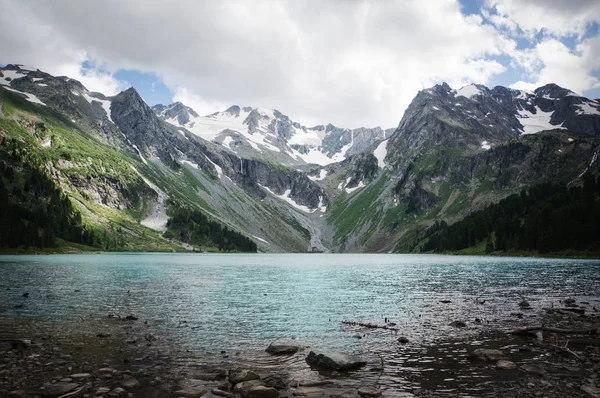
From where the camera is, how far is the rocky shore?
17500 millimetres

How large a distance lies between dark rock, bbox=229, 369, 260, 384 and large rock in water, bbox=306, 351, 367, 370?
427 centimetres

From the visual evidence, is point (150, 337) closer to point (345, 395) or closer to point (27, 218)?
point (345, 395)

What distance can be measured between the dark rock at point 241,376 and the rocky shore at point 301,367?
53 millimetres

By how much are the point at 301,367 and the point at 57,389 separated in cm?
1221

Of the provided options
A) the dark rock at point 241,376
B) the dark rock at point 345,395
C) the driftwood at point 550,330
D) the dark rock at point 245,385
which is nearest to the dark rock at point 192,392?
the dark rock at point 245,385

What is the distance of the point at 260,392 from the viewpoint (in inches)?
671

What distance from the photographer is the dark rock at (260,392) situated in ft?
55.6

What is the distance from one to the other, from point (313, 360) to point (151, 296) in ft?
115

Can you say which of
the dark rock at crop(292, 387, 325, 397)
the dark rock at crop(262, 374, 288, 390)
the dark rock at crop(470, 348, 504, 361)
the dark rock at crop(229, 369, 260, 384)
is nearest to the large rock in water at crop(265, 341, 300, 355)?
the dark rock at crop(229, 369, 260, 384)

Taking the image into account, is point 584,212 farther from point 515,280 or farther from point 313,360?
point 313,360

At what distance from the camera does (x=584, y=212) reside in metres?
124

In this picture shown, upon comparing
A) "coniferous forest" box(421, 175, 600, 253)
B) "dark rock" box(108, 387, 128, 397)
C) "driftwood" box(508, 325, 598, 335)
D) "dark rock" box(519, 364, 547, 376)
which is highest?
"coniferous forest" box(421, 175, 600, 253)

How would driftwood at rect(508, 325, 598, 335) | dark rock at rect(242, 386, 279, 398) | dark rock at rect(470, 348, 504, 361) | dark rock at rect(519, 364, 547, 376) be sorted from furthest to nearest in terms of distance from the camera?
driftwood at rect(508, 325, 598, 335) < dark rock at rect(470, 348, 504, 361) < dark rock at rect(519, 364, 547, 376) < dark rock at rect(242, 386, 279, 398)

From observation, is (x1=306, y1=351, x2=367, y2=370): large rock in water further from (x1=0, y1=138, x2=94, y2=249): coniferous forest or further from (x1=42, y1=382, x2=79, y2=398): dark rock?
(x1=0, y1=138, x2=94, y2=249): coniferous forest
